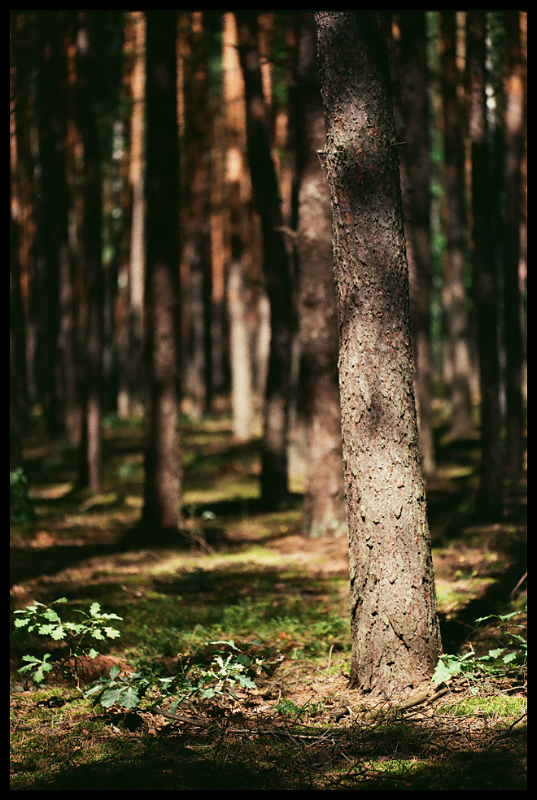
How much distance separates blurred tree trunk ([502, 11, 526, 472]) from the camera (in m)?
13.5

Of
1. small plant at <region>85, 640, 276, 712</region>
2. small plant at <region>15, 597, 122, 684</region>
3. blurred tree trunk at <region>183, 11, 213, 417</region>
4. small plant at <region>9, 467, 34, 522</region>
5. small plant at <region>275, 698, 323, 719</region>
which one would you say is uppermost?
blurred tree trunk at <region>183, 11, 213, 417</region>

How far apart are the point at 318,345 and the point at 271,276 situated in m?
2.69

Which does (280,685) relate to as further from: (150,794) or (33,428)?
(33,428)

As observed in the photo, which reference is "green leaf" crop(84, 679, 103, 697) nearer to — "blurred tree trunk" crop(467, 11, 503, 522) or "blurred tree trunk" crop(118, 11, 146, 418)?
"blurred tree trunk" crop(467, 11, 503, 522)

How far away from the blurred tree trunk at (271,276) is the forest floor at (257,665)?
35.0 inches

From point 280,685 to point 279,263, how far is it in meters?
8.10

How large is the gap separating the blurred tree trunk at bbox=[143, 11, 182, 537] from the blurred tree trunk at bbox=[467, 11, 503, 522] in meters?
4.16

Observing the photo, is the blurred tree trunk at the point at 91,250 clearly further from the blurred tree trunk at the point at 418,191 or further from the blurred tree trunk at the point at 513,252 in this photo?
the blurred tree trunk at the point at 513,252

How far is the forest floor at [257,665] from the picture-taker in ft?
13.3

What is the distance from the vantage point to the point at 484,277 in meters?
10.8

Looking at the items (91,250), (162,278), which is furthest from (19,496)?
(91,250)

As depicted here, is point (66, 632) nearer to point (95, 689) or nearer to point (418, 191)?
point (95, 689)

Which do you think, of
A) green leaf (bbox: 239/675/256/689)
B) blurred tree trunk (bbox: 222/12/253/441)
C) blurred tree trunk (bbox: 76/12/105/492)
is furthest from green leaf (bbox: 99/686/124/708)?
blurred tree trunk (bbox: 222/12/253/441)

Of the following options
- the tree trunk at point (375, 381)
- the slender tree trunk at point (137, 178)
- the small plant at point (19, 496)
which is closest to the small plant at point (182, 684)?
the tree trunk at point (375, 381)
